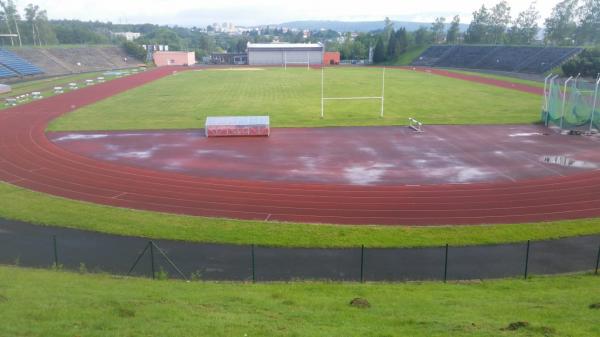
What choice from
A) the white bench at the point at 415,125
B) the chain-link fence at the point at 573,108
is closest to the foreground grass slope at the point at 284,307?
the white bench at the point at 415,125

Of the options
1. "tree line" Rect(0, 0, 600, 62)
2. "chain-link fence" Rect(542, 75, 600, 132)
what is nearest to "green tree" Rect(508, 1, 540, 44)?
"tree line" Rect(0, 0, 600, 62)

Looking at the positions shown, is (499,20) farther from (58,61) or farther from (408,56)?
(58,61)

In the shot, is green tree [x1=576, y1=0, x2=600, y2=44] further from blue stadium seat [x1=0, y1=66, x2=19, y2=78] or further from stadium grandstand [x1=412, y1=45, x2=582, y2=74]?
blue stadium seat [x1=0, y1=66, x2=19, y2=78]

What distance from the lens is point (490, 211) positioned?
21.6 m

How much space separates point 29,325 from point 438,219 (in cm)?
1584

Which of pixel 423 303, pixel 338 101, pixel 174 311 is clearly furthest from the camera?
pixel 338 101

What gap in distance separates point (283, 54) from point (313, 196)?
114 m

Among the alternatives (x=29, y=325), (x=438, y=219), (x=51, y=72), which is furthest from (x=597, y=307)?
(x=51, y=72)

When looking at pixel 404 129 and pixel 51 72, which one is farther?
pixel 51 72

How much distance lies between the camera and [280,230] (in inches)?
759

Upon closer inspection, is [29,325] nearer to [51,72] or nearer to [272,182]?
[272,182]

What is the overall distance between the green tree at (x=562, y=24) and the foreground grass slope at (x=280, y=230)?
385 feet

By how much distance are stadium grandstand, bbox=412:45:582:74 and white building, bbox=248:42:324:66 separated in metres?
27.0

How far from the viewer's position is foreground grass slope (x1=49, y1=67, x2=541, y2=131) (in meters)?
43.6
